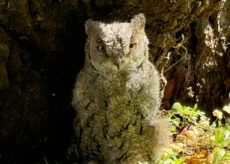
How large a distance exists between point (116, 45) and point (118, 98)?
479 mm

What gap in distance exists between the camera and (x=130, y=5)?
3.71 metres

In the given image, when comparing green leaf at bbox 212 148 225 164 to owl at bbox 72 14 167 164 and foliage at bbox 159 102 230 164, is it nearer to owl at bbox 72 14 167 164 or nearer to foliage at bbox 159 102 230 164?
foliage at bbox 159 102 230 164

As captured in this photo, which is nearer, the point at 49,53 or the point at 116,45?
the point at 116,45

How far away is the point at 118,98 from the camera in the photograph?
3592 millimetres

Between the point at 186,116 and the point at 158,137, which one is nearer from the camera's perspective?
the point at 158,137

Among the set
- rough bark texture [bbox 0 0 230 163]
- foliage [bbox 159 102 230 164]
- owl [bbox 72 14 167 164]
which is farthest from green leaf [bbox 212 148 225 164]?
rough bark texture [bbox 0 0 230 163]

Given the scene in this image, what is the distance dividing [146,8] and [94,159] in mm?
1073

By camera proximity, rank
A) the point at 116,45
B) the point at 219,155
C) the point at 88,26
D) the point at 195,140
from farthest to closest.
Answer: the point at 195,140, the point at 219,155, the point at 88,26, the point at 116,45

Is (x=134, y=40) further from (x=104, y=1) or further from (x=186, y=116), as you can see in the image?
(x=186, y=116)

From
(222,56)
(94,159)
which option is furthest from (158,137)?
(222,56)

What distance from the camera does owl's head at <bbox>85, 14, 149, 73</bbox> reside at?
3.25 m

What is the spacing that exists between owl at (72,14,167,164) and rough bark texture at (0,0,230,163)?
220 millimetres

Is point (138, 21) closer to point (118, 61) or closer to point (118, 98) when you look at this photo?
point (118, 61)

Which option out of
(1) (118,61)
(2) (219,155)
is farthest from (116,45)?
(2) (219,155)
